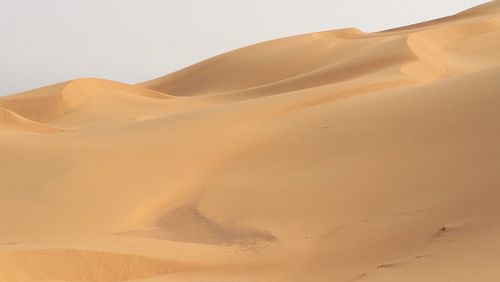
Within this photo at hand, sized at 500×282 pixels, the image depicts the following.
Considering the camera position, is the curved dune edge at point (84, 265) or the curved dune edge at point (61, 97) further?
the curved dune edge at point (61, 97)

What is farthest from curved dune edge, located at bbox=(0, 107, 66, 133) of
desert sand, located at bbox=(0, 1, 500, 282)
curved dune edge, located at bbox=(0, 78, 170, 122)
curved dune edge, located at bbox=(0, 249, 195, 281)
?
curved dune edge, located at bbox=(0, 249, 195, 281)

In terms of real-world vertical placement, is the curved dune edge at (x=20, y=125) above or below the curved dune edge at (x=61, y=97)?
below

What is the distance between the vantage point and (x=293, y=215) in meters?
4.90

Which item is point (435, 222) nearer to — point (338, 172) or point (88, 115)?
point (338, 172)

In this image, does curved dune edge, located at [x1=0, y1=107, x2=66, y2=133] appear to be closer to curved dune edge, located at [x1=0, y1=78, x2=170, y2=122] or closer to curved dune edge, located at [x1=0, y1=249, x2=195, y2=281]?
curved dune edge, located at [x1=0, y1=78, x2=170, y2=122]

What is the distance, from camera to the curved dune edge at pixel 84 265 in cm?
379

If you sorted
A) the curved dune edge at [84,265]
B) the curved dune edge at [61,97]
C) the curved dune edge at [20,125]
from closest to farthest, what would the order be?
the curved dune edge at [84,265]
the curved dune edge at [20,125]
the curved dune edge at [61,97]

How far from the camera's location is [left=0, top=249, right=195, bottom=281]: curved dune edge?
3789mm

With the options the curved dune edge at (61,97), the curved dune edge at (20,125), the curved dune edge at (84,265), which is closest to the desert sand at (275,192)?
the curved dune edge at (84,265)

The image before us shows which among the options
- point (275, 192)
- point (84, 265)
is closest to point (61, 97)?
point (275, 192)

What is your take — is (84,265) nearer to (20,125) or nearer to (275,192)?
(275,192)

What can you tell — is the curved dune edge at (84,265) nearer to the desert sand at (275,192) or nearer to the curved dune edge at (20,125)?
the desert sand at (275,192)

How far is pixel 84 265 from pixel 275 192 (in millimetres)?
2014

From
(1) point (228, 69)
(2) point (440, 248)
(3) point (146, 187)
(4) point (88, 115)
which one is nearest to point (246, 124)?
(3) point (146, 187)
